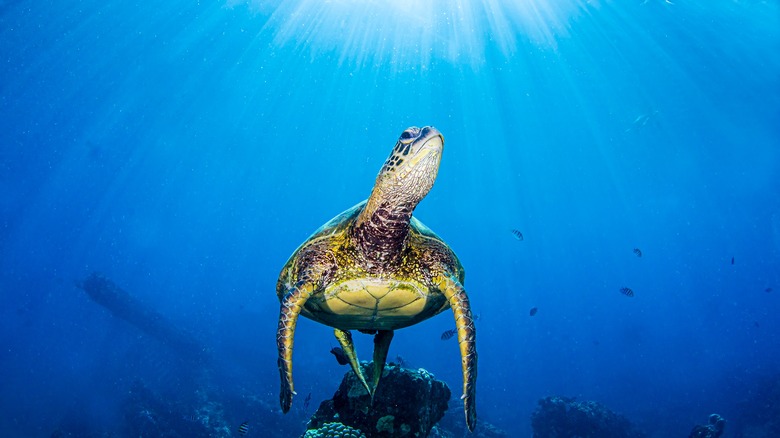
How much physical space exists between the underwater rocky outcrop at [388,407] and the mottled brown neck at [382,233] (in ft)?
9.81

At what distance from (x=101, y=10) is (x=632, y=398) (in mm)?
63919

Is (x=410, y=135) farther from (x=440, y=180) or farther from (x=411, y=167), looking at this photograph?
(x=440, y=180)

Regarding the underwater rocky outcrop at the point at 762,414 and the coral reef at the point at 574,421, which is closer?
the coral reef at the point at 574,421

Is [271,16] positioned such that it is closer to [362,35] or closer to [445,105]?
[362,35]

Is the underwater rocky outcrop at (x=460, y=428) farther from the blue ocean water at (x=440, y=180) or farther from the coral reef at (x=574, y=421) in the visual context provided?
the blue ocean water at (x=440, y=180)

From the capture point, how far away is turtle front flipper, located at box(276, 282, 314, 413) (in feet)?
9.92

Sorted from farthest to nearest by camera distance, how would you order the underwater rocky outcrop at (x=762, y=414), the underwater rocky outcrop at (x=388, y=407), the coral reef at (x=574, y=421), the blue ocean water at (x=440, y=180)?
the blue ocean water at (x=440, y=180) < the underwater rocky outcrop at (x=762, y=414) < the coral reef at (x=574, y=421) < the underwater rocky outcrop at (x=388, y=407)

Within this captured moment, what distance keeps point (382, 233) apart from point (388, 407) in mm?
3444

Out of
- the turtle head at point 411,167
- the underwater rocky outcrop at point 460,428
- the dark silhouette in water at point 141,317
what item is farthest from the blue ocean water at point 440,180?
the turtle head at point 411,167

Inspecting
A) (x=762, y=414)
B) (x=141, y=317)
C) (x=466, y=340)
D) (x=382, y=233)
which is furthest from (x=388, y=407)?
(x=141, y=317)

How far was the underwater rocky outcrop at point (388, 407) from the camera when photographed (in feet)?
17.1

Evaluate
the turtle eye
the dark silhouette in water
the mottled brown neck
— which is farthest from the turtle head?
the dark silhouette in water

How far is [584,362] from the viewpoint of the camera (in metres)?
62.6

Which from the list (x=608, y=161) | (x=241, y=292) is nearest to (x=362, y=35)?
(x=608, y=161)
